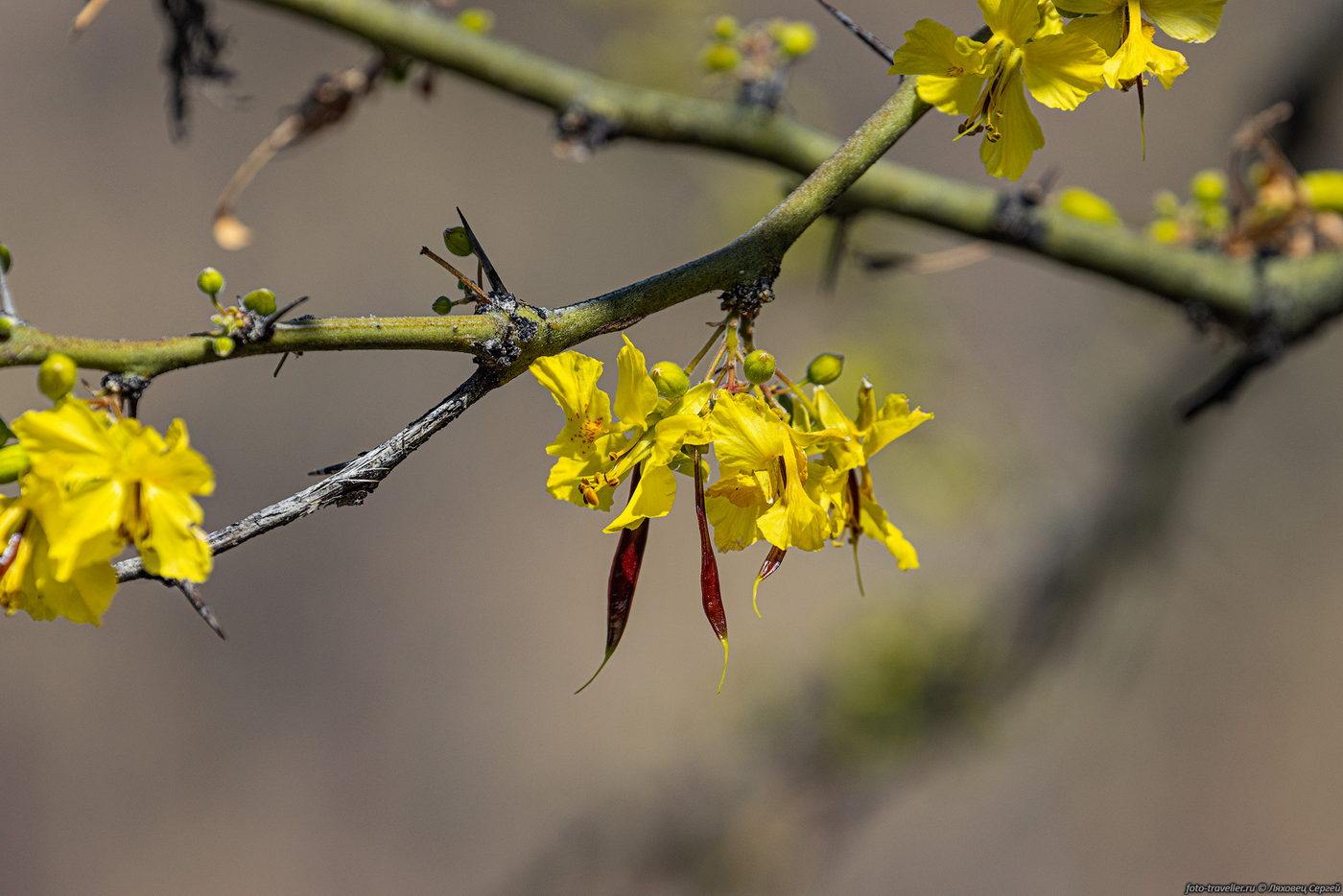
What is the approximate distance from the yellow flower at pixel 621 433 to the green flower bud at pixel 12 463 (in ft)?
0.81

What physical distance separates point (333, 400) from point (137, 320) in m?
0.67

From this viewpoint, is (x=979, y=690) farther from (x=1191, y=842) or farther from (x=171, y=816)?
(x=171, y=816)

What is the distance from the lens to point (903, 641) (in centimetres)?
173

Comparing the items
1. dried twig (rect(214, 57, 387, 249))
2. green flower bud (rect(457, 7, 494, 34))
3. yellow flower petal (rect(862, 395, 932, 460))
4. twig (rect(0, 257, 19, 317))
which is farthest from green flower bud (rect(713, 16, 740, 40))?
twig (rect(0, 257, 19, 317))

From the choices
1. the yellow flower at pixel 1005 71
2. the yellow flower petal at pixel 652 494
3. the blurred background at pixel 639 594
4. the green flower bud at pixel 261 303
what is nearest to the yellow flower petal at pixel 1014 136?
the yellow flower at pixel 1005 71

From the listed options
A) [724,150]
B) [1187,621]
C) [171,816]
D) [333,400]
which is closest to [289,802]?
[171,816]

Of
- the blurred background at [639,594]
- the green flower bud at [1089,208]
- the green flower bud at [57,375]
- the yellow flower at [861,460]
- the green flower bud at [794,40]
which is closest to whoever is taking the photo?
the green flower bud at [57,375]

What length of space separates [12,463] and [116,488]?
53 mm

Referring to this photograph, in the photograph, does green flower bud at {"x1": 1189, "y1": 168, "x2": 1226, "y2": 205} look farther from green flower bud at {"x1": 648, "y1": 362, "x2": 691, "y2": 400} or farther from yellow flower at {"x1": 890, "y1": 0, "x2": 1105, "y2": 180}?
green flower bud at {"x1": 648, "y1": 362, "x2": 691, "y2": 400}

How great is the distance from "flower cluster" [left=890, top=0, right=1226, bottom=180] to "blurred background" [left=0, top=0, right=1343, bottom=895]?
1.19 metres

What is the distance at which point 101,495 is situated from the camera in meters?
0.41

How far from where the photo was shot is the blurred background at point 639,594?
5.97ft

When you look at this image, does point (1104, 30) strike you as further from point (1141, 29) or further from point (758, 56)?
point (758, 56)

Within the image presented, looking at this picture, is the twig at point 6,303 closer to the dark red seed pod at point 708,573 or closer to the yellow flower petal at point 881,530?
the dark red seed pod at point 708,573
